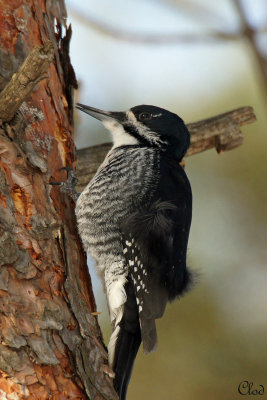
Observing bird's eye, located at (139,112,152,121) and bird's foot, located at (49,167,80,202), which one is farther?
bird's eye, located at (139,112,152,121)

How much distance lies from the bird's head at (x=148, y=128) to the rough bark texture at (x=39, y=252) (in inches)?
26.7

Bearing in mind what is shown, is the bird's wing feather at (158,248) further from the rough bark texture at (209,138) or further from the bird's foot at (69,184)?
the rough bark texture at (209,138)

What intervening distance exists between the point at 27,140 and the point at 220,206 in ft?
7.96

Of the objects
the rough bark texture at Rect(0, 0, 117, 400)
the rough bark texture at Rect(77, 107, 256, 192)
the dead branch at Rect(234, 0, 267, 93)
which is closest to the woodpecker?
the rough bark texture at Rect(77, 107, 256, 192)

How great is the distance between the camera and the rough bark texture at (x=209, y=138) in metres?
3.07

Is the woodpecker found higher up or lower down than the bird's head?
lower down

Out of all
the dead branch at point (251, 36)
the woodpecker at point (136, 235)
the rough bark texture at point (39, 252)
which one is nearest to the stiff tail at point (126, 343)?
the woodpecker at point (136, 235)

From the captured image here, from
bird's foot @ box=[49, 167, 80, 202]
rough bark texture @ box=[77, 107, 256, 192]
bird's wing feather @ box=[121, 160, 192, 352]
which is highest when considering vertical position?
rough bark texture @ box=[77, 107, 256, 192]

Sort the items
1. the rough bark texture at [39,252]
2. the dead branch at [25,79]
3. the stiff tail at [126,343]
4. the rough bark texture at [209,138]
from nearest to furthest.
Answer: the dead branch at [25,79] → the rough bark texture at [39,252] → the stiff tail at [126,343] → the rough bark texture at [209,138]

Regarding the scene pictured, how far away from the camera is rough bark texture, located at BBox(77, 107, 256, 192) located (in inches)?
121

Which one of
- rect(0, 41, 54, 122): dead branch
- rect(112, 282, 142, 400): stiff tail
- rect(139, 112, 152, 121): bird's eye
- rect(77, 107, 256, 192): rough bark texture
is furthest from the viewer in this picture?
rect(139, 112, 152, 121): bird's eye

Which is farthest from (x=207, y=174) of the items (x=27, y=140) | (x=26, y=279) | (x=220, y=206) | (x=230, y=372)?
(x=26, y=279)

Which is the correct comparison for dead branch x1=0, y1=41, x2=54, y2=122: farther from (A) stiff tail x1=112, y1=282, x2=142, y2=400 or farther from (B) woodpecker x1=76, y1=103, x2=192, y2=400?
(A) stiff tail x1=112, y1=282, x2=142, y2=400

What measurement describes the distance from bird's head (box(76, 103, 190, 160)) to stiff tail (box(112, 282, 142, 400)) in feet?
2.91
